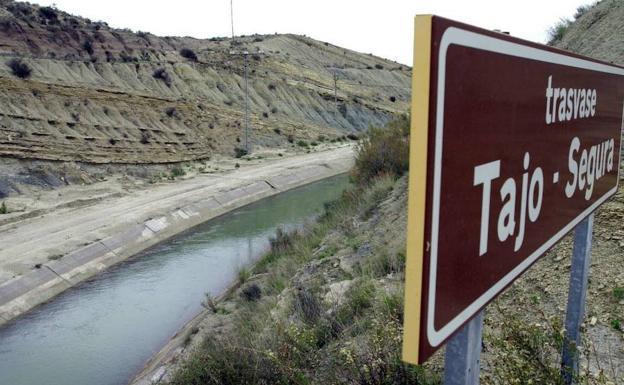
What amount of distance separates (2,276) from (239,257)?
6.33 meters

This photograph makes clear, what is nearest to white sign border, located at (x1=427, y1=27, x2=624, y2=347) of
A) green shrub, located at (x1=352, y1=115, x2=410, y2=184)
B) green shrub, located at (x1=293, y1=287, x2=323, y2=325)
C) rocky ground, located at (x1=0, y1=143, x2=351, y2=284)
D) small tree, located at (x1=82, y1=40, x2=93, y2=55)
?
green shrub, located at (x1=293, y1=287, x2=323, y2=325)

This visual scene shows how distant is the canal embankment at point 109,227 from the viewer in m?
13.9

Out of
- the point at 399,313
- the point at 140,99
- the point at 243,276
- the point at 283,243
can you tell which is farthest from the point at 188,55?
the point at 399,313

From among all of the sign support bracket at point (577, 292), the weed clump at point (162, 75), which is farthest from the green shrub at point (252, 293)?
the weed clump at point (162, 75)

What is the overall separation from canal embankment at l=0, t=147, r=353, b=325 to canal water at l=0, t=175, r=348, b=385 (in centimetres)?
45

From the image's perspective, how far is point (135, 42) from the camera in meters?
48.2

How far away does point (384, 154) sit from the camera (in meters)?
14.4

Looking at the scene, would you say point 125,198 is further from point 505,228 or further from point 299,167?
point 505,228

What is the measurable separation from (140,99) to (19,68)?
666 cm

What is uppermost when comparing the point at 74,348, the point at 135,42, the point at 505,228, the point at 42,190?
the point at 135,42

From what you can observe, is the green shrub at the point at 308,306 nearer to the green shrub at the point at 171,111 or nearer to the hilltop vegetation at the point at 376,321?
the hilltop vegetation at the point at 376,321

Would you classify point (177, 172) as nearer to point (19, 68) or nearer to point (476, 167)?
point (19, 68)

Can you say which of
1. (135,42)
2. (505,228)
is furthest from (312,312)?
(135,42)

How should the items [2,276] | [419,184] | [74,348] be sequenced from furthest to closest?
[2,276] → [74,348] → [419,184]
